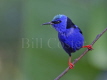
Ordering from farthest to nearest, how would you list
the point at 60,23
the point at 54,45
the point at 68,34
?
the point at 54,45 → the point at 68,34 → the point at 60,23

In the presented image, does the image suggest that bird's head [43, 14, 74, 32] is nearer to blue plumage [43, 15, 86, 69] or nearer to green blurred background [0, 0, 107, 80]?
blue plumage [43, 15, 86, 69]

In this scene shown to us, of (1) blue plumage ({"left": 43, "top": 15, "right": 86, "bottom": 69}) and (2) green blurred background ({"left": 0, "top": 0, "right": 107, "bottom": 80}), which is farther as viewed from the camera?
(2) green blurred background ({"left": 0, "top": 0, "right": 107, "bottom": 80})

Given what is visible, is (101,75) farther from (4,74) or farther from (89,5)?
(4,74)

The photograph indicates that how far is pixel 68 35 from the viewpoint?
166cm

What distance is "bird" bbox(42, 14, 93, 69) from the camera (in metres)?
1.54

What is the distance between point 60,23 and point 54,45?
75 cm

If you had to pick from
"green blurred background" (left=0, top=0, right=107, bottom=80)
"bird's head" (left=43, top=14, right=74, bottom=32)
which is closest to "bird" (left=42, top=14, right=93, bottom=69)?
"bird's head" (left=43, top=14, right=74, bottom=32)

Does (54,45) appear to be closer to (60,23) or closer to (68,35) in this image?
(68,35)

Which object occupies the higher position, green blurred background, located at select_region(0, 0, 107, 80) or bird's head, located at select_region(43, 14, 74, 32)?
bird's head, located at select_region(43, 14, 74, 32)

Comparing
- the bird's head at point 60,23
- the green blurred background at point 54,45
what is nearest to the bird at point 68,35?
the bird's head at point 60,23

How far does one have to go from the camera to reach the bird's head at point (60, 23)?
152 cm

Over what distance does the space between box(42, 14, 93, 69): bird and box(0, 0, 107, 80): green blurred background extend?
A: 1.64 ft

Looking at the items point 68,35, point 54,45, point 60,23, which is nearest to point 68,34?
point 68,35

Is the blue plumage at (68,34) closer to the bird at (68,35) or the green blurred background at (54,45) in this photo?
the bird at (68,35)
